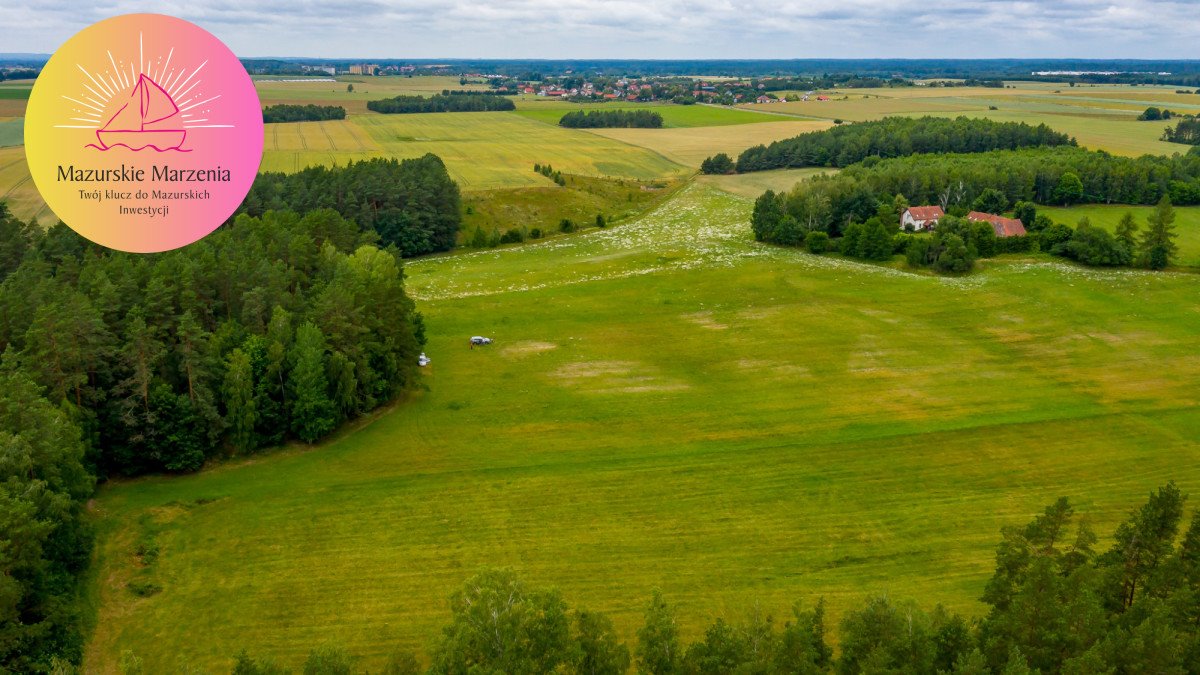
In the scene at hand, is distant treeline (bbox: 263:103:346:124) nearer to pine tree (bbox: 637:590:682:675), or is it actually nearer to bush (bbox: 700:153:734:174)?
bush (bbox: 700:153:734:174)

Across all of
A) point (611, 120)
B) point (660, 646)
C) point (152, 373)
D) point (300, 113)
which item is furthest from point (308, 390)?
point (611, 120)

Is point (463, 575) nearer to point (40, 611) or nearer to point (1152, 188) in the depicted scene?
point (40, 611)

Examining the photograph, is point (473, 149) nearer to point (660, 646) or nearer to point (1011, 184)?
point (1011, 184)

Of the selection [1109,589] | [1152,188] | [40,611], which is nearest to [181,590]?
[40,611]

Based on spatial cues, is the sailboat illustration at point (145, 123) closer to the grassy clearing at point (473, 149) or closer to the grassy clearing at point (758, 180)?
the grassy clearing at point (473, 149)

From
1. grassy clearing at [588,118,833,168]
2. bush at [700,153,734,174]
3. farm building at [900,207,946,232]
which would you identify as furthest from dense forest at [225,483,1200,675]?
grassy clearing at [588,118,833,168]

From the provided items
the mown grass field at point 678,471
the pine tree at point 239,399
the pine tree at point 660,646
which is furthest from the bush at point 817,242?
the pine tree at point 660,646

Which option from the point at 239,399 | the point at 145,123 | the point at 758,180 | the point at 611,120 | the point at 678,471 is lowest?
the point at 678,471
